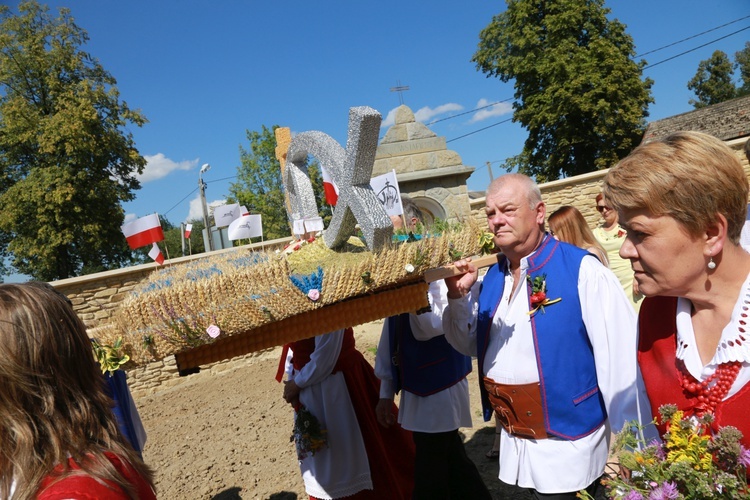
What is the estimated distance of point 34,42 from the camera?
17828mm

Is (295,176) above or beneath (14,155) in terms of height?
beneath

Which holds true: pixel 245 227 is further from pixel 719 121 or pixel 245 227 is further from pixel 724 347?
pixel 719 121

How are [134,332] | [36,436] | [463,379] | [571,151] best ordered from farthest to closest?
[571,151], [463,379], [134,332], [36,436]

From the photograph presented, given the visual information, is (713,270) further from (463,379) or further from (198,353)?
(463,379)

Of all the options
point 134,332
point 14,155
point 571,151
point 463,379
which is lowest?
point 463,379

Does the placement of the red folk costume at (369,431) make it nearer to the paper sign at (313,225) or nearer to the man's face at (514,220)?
the paper sign at (313,225)

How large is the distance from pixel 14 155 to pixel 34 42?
396 centimetres

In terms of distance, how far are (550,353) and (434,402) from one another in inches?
42.8

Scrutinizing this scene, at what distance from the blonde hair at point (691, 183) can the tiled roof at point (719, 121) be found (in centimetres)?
1766

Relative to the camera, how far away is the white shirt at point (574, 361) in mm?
2100

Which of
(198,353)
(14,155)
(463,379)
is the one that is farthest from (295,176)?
(14,155)

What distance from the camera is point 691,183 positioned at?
1.24 m

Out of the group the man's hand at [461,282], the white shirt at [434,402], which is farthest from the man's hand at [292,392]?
the man's hand at [461,282]

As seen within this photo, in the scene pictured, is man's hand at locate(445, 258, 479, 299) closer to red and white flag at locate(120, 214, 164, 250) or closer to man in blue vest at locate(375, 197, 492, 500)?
man in blue vest at locate(375, 197, 492, 500)
